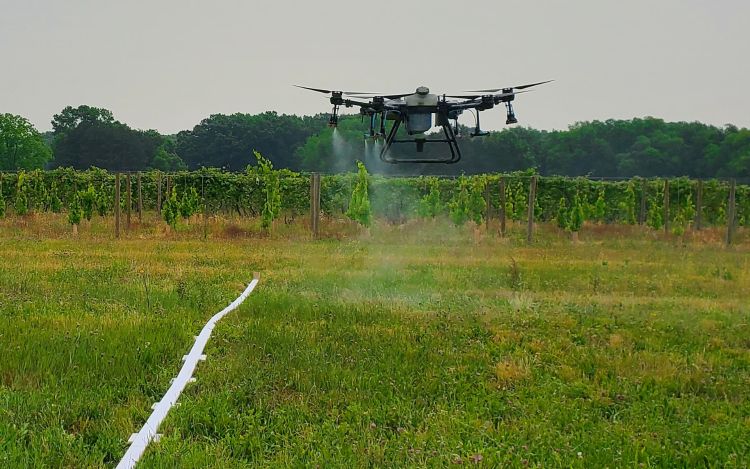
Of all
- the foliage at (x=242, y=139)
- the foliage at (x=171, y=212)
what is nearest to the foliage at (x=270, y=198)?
the foliage at (x=171, y=212)

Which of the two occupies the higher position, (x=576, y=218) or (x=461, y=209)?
(x=461, y=209)

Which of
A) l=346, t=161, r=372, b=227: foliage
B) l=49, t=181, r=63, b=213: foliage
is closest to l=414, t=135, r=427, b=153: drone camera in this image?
l=346, t=161, r=372, b=227: foliage

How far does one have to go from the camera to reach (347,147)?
15.6m

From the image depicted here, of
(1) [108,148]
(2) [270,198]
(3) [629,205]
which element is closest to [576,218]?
(3) [629,205]

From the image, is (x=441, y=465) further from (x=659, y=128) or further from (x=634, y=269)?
(x=659, y=128)

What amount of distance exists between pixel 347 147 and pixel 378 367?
891cm

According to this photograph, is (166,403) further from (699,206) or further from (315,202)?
(699,206)

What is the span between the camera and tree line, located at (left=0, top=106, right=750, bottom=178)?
19094mm

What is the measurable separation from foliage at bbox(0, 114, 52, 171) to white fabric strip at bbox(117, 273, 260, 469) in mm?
63576

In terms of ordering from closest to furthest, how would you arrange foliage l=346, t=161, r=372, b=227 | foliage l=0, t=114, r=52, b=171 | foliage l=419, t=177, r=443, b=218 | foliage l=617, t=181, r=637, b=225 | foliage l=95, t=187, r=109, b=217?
foliage l=346, t=161, r=372, b=227 < foliage l=95, t=187, r=109, b=217 < foliage l=419, t=177, r=443, b=218 < foliage l=617, t=181, r=637, b=225 < foliage l=0, t=114, r=52, b=171

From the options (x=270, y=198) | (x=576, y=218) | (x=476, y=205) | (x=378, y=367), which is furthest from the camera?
(x=476, y=205)

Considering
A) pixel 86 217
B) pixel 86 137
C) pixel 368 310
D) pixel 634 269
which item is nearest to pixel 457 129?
pixel 368 310

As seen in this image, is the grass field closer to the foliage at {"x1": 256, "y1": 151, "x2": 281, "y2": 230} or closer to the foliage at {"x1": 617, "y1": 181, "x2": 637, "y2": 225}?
the foliage at {"x1": 256, "y1": 151, "x2": 281, "y2": 230}

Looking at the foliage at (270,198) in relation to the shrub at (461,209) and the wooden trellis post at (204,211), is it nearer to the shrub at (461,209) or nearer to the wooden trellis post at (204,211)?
the wooden trellis post at (204,211)
